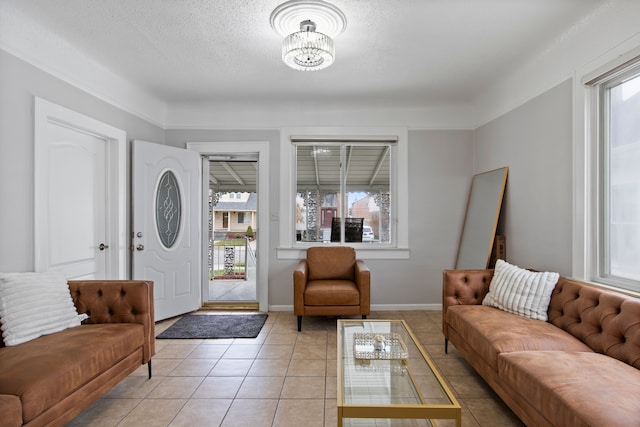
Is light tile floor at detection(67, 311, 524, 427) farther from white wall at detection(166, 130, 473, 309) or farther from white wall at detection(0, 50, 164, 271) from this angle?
white wall at detection(0, 50, 164, 271)

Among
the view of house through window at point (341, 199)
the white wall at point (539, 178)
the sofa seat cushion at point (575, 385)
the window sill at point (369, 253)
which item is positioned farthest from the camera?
the view of house through window at point (341, 199)

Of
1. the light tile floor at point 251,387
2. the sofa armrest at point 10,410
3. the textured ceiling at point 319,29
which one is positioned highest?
the textured ceiling at point 319,29

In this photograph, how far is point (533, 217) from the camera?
3031 mm

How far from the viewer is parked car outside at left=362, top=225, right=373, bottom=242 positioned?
171 inches

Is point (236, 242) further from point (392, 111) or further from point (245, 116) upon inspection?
point (392, 111)

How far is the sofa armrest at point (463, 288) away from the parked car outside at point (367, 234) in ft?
5.04

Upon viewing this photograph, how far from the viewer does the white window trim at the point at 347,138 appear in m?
4.20

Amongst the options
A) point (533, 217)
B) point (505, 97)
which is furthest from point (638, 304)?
point (505, 97)

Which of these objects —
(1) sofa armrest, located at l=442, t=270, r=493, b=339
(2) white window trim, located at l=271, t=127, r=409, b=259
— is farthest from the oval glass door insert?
(1) sofa armrest, located at l=442, t=270, r=493, b=339

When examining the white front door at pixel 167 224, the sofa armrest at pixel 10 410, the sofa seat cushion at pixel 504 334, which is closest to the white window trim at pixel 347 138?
the white front door at pixel 167 224

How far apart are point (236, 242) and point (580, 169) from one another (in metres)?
5.74

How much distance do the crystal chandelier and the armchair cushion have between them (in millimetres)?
2205

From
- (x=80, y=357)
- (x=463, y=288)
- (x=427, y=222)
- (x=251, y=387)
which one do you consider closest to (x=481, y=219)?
(x=427, y=222)

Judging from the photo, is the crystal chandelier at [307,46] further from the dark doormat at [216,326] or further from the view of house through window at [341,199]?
the dark doormat at [216,326]
